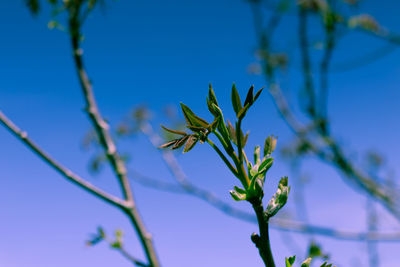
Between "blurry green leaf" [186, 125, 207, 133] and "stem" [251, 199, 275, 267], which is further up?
"blurry green leaf" [186, 125, 207, 133]

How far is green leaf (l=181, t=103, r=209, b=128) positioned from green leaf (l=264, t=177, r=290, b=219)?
0.11 m

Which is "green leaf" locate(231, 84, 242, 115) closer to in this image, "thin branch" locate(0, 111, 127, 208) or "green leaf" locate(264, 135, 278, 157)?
"green leaf" locate(264, 135, 278, 157)

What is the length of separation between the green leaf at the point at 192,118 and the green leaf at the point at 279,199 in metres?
0.11

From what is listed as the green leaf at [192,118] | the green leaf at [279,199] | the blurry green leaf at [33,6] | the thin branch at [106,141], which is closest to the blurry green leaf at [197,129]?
the green leaf at [192,118]

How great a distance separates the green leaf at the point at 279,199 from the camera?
40cm

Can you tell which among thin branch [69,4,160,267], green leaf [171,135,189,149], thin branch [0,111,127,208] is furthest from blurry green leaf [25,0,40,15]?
green leaf [171,135,189,149]

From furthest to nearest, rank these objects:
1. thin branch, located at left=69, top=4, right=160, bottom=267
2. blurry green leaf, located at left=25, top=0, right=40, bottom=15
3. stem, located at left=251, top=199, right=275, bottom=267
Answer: blurry green leaf, located at left=25, top=0, right=40, bottom=15 < thin branch, located at left=69, top=4, right=160, bottom=267 < stem, located at left=251, top=199, right=275, bottom=267

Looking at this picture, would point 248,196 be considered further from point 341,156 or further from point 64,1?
point 341,156

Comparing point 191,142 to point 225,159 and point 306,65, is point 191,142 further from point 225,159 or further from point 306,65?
point 306,65

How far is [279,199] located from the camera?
411 mm

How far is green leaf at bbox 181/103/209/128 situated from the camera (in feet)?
1.36

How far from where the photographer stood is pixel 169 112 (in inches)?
223

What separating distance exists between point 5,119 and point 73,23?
55cm

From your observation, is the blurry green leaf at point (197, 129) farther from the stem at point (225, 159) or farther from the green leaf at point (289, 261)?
the green leaf at point (289, 261)
